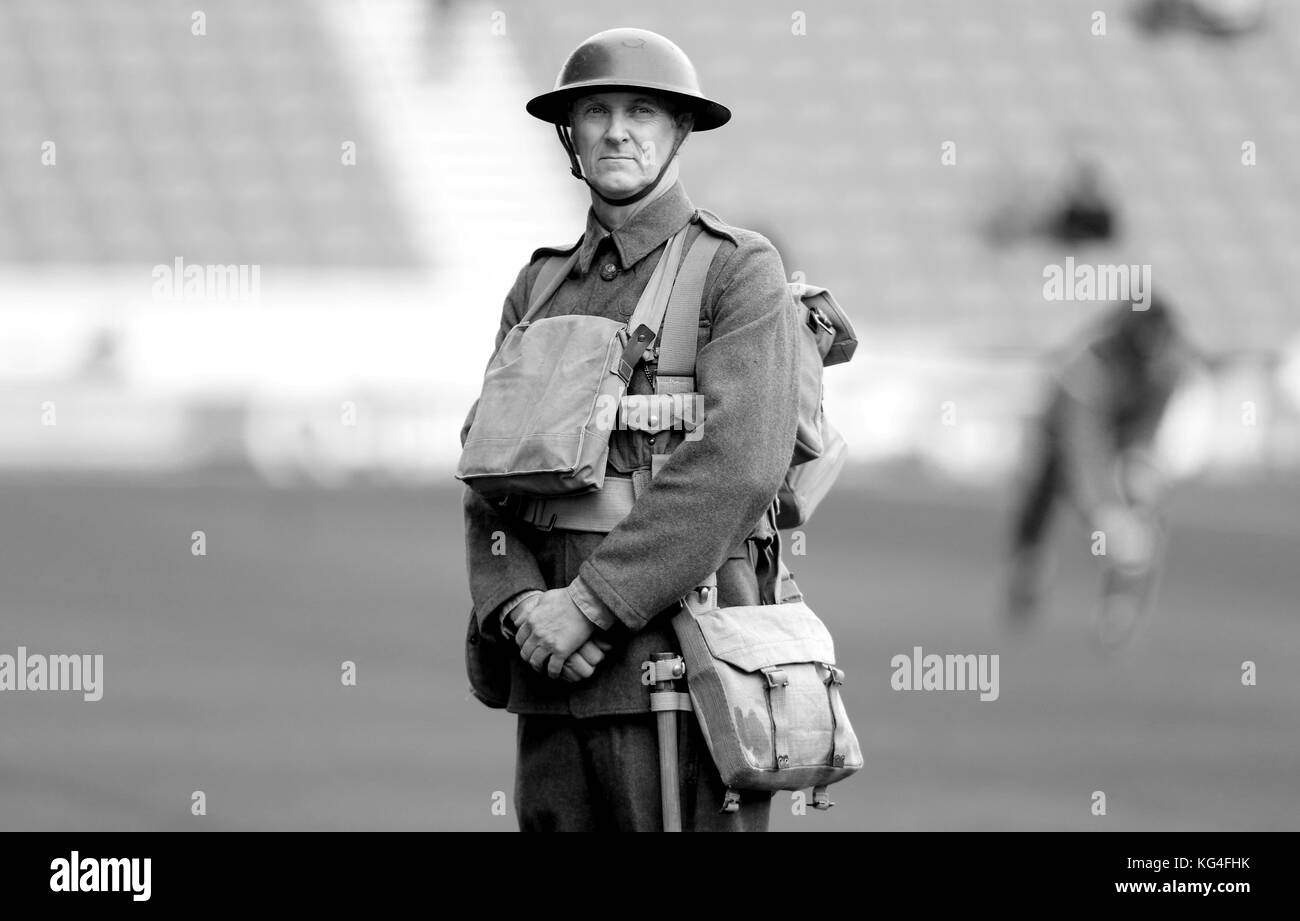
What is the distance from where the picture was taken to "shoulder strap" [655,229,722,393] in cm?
225

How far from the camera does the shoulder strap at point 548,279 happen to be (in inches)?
94.9

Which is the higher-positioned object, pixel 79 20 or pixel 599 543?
pixel 79 20

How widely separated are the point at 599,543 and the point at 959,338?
5.27 m

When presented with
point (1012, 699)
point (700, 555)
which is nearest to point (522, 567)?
point (700, 555)

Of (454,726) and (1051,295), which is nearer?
(454,726)

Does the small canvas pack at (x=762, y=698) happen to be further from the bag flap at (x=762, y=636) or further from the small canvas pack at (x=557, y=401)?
the small canvas pack at (x=557, y=401)

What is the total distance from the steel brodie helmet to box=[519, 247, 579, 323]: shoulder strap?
12 cm

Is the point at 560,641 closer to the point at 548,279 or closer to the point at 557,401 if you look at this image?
the point at 557,401

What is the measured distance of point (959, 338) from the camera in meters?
7.32

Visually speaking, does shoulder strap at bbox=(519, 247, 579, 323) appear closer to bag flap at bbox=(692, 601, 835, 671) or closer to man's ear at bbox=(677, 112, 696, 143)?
man's ear at bbox=(677, 112, 696, 143)

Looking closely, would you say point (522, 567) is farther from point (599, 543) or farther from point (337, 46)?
point (337, 46)

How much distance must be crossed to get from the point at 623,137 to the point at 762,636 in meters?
0.66

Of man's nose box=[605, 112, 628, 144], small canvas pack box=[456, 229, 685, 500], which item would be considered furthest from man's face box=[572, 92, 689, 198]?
small canvas pack box=[456, 229, 685, 500]

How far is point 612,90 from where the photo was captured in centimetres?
230
